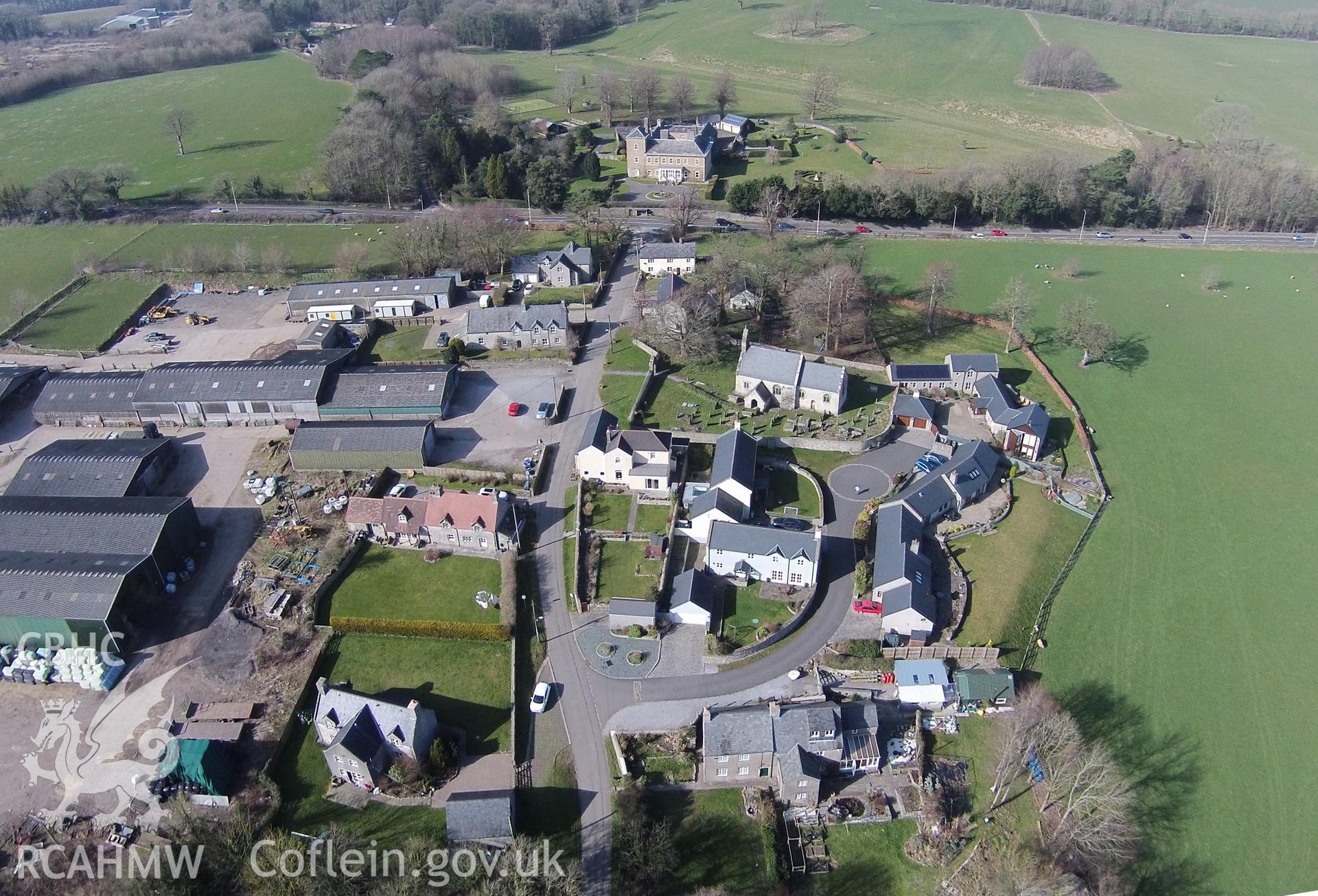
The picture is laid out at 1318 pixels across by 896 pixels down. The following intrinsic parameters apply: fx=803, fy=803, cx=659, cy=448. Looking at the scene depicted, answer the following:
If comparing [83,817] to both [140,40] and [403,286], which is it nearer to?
[403,286]

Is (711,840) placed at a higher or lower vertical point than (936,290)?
lower

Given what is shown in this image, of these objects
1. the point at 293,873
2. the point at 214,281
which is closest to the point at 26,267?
the point at 214,281

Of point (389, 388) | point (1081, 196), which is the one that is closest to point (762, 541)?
point (389, 388)

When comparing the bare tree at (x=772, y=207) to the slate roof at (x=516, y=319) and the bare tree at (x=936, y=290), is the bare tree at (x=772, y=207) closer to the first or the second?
the bare tree at (x=936, y=290)

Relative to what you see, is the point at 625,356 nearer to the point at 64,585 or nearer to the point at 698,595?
the point at 698,595

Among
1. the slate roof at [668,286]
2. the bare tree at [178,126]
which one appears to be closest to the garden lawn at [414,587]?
the slate roof at [668,286]

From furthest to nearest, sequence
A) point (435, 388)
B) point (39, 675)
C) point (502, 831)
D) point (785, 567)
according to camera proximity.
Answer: point (435, 388) → point (785, 567) → point (39, 675) → point (502, 831)
